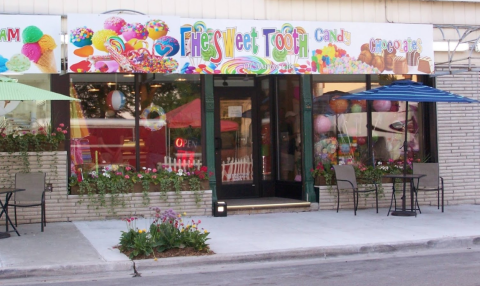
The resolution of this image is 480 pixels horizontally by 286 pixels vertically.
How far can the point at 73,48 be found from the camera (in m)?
10.7

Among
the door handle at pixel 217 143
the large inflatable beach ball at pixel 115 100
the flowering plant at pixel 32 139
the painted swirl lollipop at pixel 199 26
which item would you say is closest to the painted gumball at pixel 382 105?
the door handle at pixel 217 143

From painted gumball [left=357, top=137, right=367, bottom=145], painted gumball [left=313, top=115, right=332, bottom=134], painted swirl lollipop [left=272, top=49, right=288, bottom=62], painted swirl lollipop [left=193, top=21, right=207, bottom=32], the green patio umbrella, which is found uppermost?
painted swirl lollipop [left=193, top=21, right=207, bottom=32]

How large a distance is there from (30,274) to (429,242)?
18.4 ft

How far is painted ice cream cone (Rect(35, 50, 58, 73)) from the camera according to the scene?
10766 millimetres

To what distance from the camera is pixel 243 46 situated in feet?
38.2

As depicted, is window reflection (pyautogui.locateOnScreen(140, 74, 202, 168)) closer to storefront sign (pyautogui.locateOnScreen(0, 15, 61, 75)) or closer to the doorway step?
the doorway step

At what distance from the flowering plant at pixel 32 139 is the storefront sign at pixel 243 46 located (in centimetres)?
128

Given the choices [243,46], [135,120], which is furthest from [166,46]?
[135,120]

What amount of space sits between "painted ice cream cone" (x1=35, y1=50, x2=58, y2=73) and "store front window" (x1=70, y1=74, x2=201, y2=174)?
0.80m

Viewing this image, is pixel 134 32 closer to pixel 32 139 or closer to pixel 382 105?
pixel 32 139

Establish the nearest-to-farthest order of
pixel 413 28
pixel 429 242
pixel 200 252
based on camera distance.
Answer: pixel 200 252 < pixel 429 242 < pixel 413 28

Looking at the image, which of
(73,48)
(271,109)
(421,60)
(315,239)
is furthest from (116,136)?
(421,60)

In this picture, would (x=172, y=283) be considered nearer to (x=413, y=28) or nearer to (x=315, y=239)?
(x=315, y=239)

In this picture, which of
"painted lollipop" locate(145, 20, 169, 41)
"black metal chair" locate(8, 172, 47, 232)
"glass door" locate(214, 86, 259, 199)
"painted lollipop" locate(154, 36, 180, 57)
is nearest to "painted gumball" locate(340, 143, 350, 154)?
"glass door" locate(214, 86, 259, 199)
